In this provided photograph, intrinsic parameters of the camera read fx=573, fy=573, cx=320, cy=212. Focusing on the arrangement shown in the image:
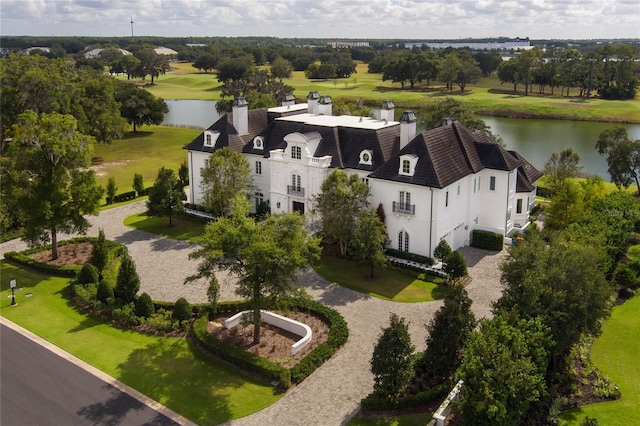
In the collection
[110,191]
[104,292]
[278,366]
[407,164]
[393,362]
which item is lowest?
[278,366]

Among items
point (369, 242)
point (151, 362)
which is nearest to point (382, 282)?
point (369, 242)

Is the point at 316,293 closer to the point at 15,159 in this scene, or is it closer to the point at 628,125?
the point at 15,159

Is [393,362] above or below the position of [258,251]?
below

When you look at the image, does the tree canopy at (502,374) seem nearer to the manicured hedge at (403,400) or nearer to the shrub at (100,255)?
the manicured hedge at (403,400)

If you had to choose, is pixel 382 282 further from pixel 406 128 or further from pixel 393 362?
pixel 393 362

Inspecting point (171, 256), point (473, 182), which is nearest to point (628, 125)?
point (473, 182)

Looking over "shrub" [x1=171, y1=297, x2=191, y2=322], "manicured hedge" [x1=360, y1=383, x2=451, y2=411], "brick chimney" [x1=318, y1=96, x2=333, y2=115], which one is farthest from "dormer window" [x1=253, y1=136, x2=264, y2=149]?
"manicured hedge" [x1=360, y1=383, x2=451, y2=411]

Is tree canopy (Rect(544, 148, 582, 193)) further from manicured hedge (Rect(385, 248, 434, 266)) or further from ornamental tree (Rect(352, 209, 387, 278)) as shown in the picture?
ornamental tree (Rect(352, 209, 387, 278))
